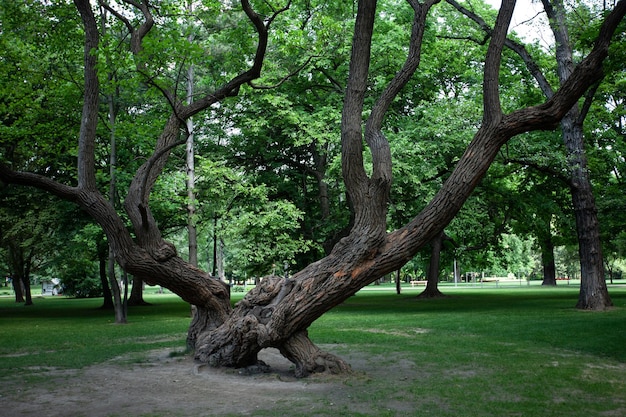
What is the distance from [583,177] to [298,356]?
14.4 metres

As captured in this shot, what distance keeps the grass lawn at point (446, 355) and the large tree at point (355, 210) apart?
137cm

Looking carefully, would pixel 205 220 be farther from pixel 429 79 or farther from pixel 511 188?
pixel 511 188

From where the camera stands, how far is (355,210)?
9469 millimetres

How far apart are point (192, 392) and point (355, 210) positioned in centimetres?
359

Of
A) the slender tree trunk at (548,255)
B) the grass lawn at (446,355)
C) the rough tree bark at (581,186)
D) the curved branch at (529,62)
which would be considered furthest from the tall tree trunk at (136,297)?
the rough tree bark at (581,186)

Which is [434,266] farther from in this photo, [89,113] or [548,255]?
[89,113]

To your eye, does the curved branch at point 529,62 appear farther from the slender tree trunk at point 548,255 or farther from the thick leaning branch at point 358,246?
the slender tree trunk at point 548,255

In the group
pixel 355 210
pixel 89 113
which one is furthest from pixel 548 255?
pixel 89 113

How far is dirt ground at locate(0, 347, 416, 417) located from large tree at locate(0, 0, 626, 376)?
0.57m

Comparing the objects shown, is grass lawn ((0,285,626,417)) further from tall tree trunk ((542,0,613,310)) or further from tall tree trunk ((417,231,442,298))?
tall tree trunk ((417,231,442,298))

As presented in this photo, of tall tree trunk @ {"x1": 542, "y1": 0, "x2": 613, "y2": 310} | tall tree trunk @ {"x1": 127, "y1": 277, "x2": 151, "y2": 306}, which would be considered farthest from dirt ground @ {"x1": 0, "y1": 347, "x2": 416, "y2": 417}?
tall tree trunk @ {"x1": 127, "y1": 277, "x2": 151, "y2": 306}

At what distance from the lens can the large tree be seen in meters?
8.73

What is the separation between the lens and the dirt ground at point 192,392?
23.4ft

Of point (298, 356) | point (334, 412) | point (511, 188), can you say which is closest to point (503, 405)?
point (334, 412)
